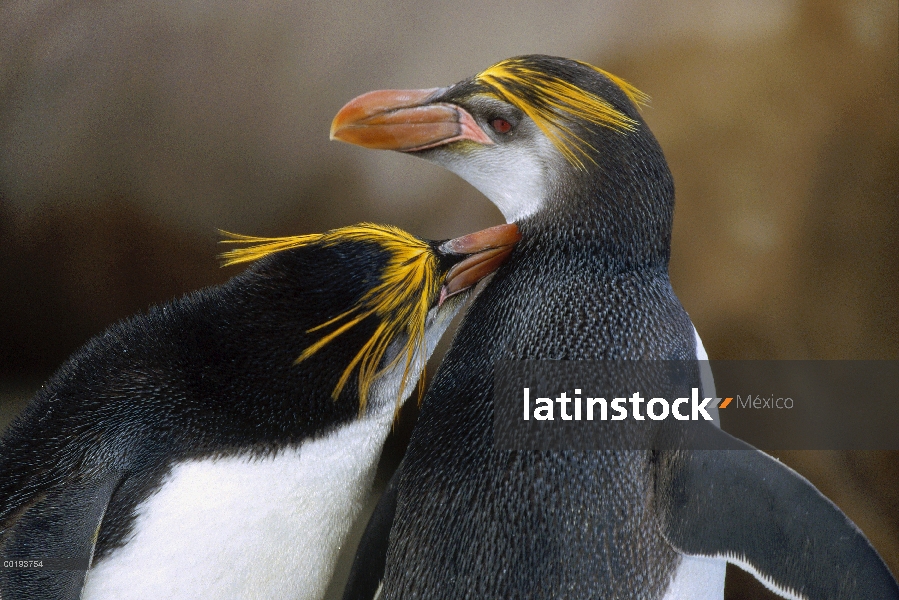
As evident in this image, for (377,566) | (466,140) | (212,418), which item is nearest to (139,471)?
(212,418)

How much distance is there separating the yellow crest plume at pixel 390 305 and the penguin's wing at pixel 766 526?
0.18 m

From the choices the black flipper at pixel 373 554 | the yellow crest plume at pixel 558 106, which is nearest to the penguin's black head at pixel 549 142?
the yellow crest plume at pixel 558 106

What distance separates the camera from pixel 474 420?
18.8 inches

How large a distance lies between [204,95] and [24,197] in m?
0.21

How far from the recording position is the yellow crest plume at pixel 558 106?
471 mm

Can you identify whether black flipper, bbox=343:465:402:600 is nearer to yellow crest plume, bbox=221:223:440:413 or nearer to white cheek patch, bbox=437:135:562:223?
yellow crest plume, bbox=221:223:440:413

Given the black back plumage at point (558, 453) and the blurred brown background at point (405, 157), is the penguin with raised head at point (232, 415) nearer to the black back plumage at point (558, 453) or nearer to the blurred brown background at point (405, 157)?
the black back plumage at point (558, 453)

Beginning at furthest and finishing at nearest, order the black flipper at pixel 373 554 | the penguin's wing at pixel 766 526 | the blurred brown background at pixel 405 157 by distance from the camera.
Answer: the blurred brown background at pixel 405 157
the black flipper at pixel 373 554
the penguin's wing at pixel 766 526

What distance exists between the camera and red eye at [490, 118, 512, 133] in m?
0.50

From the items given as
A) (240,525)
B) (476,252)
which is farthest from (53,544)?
(476,252)

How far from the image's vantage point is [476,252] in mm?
502

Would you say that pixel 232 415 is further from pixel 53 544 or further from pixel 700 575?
pixel 700 575

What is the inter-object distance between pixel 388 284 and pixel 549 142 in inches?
5.6

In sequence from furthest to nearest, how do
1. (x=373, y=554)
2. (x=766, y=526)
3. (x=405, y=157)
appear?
(x=405, y=157) < (x=373, y=554) < (x=766, y=526)
